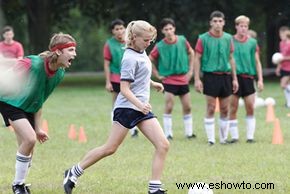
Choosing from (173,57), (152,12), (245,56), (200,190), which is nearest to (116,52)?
(173,57)

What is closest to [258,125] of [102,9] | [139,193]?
[139,193]

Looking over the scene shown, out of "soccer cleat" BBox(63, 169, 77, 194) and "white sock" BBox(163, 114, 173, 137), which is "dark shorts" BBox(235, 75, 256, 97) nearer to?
"white sock" BBox(163, 114, 173, 137)

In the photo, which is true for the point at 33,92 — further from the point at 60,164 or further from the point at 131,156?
the point at 131,156

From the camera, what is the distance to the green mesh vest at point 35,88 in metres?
7.93

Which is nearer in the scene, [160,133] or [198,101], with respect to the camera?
[160,133]

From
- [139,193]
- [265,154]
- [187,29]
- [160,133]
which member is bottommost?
[187,29]

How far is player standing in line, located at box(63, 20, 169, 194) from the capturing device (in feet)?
25.5

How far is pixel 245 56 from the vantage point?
12609 mm

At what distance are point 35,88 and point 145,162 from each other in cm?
298

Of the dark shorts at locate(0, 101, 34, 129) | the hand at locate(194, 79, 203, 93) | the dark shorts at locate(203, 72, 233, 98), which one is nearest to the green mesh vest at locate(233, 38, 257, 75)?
the dark shorts at locate(203, 72, 233, 98)

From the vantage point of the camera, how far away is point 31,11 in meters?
31.9

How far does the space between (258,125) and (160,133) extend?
7582 mm

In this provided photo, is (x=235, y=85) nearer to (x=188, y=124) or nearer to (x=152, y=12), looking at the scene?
(x=188, y=124)

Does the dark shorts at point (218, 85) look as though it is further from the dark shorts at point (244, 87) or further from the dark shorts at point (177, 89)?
the dark shorts at point (177, 89)
